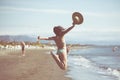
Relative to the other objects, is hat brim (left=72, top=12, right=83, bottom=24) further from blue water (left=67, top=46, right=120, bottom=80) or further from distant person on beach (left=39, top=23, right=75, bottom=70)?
blue water (left=67, top=46, right=120, bottom=80)

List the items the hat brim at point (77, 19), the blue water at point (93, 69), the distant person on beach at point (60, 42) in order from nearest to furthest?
1. the hat brim at point (77, 19)
2. the distant person on beach at point (60, 42)
3. the blue water at point (93, 69)

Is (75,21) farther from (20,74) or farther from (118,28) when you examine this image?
(118,28)

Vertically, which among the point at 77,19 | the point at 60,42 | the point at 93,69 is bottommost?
the point at 93,69

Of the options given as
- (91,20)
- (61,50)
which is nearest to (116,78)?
(91,20)

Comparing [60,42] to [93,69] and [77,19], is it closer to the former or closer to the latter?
[77,19]

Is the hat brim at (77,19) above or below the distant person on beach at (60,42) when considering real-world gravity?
above

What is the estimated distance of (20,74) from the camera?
6.91 meters

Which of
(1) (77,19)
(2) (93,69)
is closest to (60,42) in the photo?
(1) (77,19)

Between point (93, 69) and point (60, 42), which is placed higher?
point (60, 42)

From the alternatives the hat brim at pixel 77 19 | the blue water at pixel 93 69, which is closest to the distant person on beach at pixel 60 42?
the hat brim at pixel 77 19

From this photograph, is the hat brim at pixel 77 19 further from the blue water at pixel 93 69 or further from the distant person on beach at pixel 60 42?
the blue water at pixel 93 69

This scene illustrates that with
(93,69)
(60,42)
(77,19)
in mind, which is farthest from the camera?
(93,69)

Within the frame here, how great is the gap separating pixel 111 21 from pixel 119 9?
0.42 meters

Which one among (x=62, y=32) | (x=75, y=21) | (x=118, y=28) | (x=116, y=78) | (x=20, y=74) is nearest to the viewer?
(x=75, y=21)
